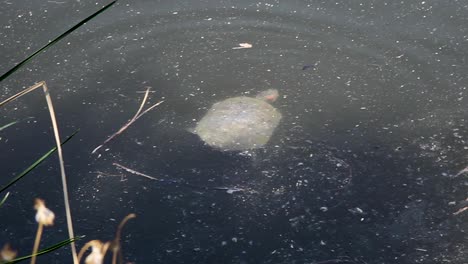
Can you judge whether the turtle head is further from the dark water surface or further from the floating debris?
the floating debris

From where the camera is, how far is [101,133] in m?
2.44

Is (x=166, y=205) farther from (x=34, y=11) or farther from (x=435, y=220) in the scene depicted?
(x=34, y=11)

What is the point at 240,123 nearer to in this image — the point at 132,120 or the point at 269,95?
the point at 269,95

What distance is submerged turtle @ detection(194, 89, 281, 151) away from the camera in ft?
7.84

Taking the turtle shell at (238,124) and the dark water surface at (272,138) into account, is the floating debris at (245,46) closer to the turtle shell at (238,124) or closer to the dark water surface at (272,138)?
the dark water surface at (272,138)

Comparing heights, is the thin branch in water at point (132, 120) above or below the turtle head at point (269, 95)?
below

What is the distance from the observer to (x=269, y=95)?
255 centimetres

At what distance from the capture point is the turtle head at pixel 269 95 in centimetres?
253

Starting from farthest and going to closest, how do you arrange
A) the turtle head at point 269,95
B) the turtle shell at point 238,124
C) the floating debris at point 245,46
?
the floating debris at point 245,46, the turtle head at point 269,95, the turtle shell at point 238,124

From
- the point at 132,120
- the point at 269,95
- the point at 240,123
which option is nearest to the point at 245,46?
the point at 269,95

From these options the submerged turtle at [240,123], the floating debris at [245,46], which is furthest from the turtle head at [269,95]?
the floating debris at [245,46]

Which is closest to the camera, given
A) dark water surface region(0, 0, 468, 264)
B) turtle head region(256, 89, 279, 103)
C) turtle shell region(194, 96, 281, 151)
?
dark water surface region(0, 0, 468, 264)

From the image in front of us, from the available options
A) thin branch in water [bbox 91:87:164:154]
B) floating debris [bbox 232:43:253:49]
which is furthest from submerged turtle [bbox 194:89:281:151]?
floating debris [bbox 232:43:253:49]

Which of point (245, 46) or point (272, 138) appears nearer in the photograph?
point (272, 138)
